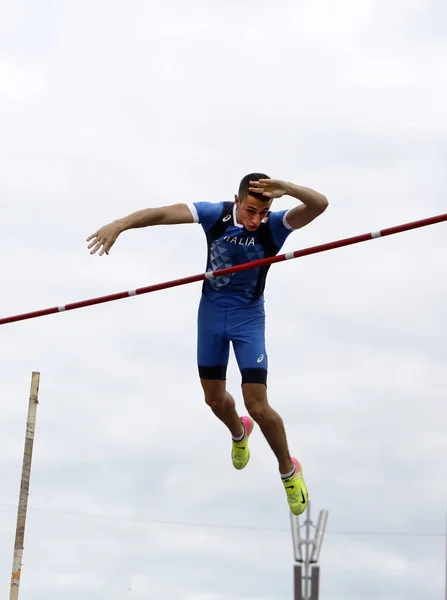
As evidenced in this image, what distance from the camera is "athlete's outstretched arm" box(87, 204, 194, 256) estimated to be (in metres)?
11.6

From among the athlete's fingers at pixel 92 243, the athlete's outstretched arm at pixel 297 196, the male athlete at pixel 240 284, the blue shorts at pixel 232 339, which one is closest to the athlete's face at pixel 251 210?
the male athlete at pixel 240 284

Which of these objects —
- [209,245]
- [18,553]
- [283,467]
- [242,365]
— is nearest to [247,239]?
[209,245]

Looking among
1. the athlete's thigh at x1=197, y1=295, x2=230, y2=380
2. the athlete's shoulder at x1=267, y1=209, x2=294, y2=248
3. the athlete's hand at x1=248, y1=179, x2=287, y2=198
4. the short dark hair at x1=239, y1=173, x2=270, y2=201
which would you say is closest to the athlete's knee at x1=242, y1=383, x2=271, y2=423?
the athlete's thigh at x1=197, y1=295, x2=230, y2=380

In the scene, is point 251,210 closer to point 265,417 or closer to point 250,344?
point 250,344

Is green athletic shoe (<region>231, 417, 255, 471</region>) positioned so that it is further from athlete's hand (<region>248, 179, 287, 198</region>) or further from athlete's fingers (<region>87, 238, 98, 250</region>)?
athlete's hand (<region>248, 179, 287, 198</region>)

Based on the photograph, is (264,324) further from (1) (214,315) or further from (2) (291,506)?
(2) (291,506)

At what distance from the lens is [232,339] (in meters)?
12.2

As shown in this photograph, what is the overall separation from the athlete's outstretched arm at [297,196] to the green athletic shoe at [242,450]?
8.38 feet

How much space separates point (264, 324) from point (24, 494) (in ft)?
49.3

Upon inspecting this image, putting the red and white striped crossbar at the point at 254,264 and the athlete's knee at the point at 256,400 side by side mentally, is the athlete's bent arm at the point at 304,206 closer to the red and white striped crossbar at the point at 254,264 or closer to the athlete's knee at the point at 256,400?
the red and white striped crossbar at the point at 254,264

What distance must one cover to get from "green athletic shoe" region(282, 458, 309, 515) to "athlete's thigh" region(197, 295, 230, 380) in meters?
1.23

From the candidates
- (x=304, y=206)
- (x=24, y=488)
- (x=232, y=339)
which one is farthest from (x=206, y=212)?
(x=24, y=488)

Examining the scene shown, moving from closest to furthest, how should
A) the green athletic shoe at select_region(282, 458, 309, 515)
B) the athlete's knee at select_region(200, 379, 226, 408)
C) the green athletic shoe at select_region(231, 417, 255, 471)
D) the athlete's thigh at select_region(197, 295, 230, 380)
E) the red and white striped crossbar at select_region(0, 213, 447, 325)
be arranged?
1. the red and white striped crossbar at select_region(0, 213, 447, 325)
2. the athlete's thigh at select_region(197, 295, 230, 380)
3. the athlete's knee at select_region(200, 379, 226, 408)
4. the green athletic shoe at select_region(282, 458, 309, 515)
5. the green athletic shoe at select_region(231, 417, 255, 471)

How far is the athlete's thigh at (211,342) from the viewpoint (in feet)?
Result: 40.0
